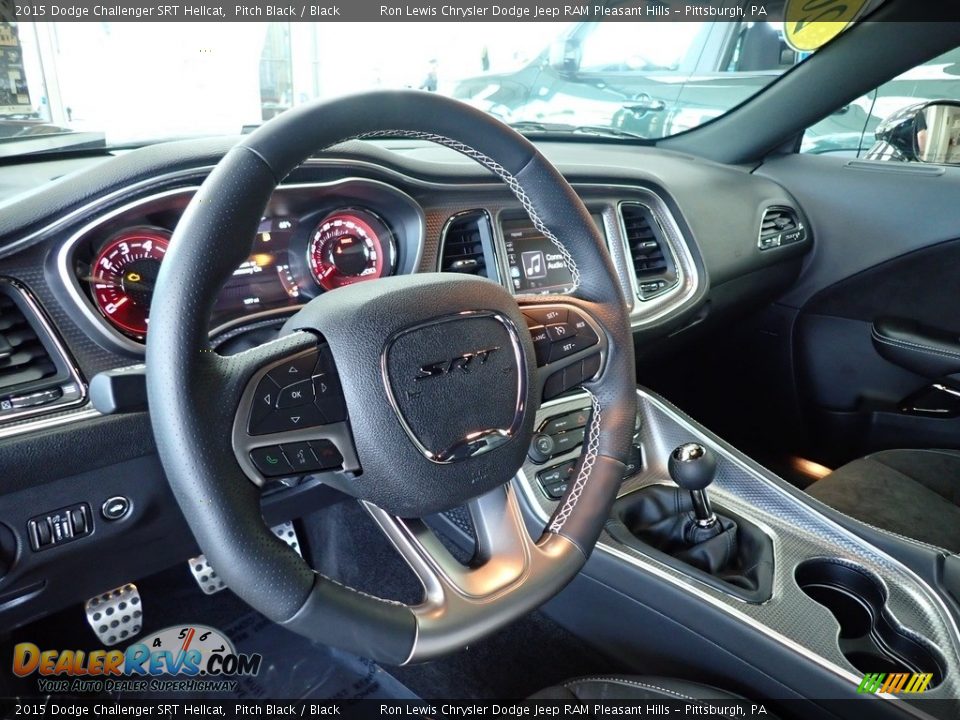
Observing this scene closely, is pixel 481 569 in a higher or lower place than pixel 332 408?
lower

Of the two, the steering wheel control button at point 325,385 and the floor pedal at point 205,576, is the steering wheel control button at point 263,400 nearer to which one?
the steering wheel control button at point 325,385

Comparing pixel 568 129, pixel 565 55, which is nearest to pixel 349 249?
pixel 568 129

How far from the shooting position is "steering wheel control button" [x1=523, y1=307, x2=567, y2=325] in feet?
3.33

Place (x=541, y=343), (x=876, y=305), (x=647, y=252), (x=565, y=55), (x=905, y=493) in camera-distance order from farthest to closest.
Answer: (x=565, y=55), (x=876, y=305), (x=647, y=252), (x=905, y=493), (x=541, y=343)

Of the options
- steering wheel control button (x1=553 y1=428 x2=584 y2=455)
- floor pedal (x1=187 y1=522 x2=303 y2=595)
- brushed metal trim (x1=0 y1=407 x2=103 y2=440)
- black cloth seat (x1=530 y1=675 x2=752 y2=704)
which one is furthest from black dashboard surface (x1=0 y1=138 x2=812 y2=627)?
black cloth seat (x1=530 y1=675 x2=752 y2=704)

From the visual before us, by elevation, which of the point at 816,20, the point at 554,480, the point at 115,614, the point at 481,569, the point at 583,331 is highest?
the point at 816,20

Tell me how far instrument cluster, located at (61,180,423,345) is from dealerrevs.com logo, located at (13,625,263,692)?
0.84 m

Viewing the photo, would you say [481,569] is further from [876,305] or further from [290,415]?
[876,305]

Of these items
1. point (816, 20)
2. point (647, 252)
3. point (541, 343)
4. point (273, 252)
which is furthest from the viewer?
point (816, 20)

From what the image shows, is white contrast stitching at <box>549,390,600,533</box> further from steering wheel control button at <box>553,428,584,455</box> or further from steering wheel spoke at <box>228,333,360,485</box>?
steering wheel control button at <box>553,428,584,455</box>

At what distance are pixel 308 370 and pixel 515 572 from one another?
34 centimetres

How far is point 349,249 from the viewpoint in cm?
132

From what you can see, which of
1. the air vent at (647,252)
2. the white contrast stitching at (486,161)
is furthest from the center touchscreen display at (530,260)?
the white contrast stitching at (486,161)

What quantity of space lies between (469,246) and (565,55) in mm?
1210
